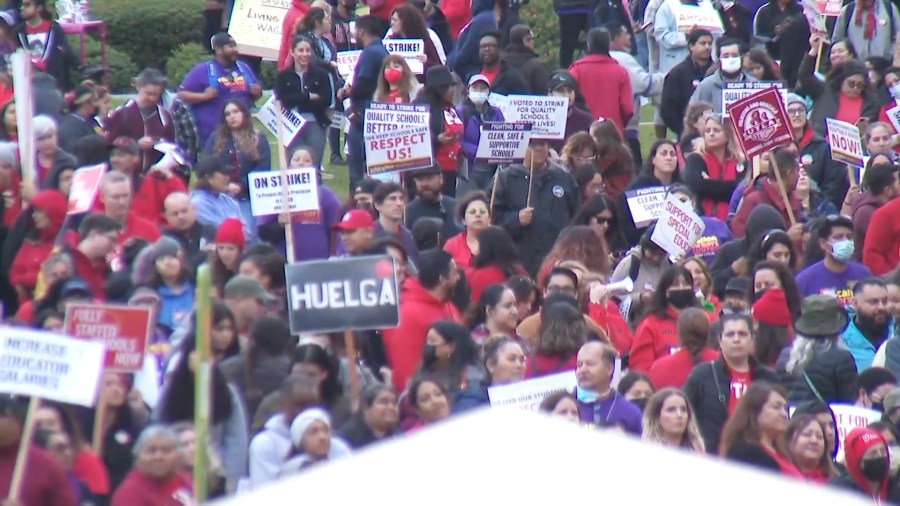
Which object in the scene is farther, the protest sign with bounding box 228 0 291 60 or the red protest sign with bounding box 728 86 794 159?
the protest sign with bounding box 228 0 291 60

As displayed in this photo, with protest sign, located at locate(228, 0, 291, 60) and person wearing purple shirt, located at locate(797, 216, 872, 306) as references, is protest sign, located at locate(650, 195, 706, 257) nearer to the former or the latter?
person wearing purple shirt, located at locate(797, 216, 872, 306)

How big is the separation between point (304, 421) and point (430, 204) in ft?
18.2

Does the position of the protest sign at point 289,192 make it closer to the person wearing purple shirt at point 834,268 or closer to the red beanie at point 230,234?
the red beanie at point 230,234

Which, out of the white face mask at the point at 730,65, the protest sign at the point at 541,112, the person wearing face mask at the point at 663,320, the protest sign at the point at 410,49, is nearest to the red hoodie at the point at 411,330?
the person wearing face mask at the point at 663,320

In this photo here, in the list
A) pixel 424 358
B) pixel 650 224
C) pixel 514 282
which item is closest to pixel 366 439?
pixel 424 358

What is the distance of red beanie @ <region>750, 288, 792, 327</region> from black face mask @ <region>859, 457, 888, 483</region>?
221 cm

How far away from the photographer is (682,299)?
36.0 feet

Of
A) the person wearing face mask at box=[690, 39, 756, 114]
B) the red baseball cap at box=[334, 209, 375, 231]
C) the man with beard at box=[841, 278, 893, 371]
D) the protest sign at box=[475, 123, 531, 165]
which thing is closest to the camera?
the man with beard at box=[841, 278, 893, 371]

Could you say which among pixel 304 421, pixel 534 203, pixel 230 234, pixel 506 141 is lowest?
pixel 534 203

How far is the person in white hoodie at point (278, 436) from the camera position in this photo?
852cm

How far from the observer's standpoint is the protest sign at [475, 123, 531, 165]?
15172mm

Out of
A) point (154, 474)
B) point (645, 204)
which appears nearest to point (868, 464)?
point (154, 474)

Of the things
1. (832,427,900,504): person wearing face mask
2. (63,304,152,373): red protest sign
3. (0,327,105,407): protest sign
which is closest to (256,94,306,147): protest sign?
(63,304,152,373): red protest sign

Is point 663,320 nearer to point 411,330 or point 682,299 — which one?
point 682,299
